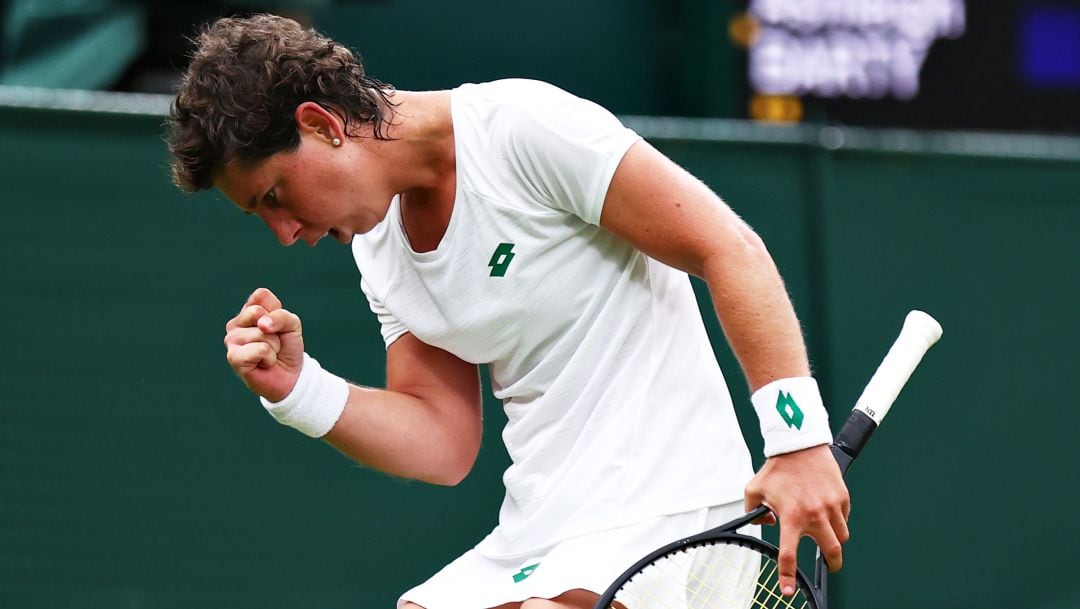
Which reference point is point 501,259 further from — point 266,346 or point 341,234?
point 266,346

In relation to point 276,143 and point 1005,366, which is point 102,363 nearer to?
point 276,143

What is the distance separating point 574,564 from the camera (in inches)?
93.4

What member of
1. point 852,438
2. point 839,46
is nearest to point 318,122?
point 852,438

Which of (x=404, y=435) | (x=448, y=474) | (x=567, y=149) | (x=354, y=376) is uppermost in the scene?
(x=567, y=149)

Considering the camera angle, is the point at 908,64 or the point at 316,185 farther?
the point at 908,64

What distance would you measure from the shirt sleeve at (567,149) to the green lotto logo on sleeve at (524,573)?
21.8 inches

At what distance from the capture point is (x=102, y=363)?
4.16m

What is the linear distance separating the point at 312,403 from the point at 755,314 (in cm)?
81

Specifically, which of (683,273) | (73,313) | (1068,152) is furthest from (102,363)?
(1068,152)

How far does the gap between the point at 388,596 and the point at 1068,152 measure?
2617 millimetres

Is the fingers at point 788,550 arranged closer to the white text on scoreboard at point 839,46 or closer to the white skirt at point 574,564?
the white skirt at point 574,564

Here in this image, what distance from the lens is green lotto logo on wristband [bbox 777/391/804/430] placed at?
229 cm

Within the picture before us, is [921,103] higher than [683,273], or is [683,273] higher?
[683,273]

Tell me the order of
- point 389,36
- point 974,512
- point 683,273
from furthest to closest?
point 389,36, point 974,512, point 683,273
